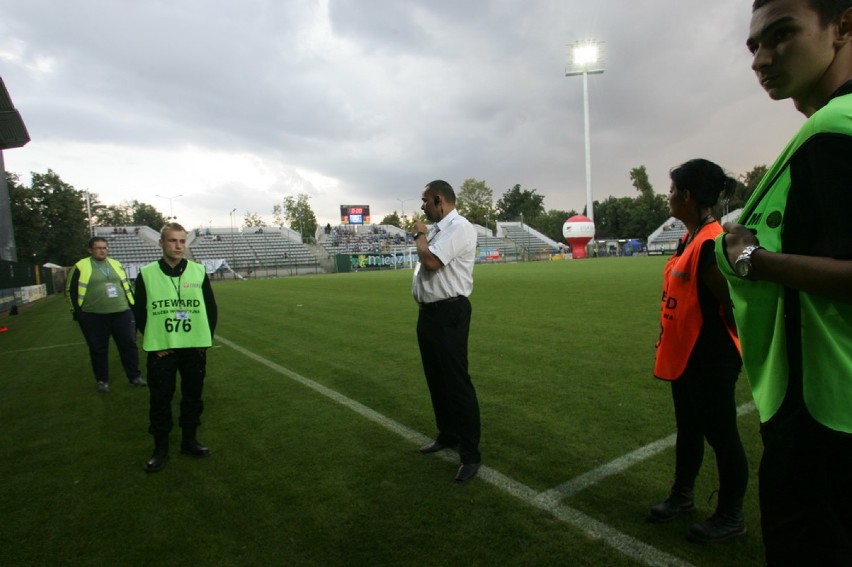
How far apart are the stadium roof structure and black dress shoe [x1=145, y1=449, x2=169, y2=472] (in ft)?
56.1

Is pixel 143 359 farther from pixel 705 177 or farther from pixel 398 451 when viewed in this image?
pixel 705 177

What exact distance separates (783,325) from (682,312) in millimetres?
1429

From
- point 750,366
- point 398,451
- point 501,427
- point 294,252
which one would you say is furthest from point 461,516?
point 294,252

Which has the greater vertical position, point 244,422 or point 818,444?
point 818,444

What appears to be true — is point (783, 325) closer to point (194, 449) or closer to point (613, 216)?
point (194, 449)

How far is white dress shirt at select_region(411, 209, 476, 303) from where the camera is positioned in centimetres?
376

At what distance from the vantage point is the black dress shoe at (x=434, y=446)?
420 centimetres

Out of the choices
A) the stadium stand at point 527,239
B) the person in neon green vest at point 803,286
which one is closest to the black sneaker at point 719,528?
the person in neon green vest at point 803,286

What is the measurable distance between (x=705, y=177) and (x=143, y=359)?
31.2 ft

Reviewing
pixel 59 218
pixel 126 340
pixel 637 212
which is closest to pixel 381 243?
pixel 59 218

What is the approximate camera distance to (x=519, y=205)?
123 meters

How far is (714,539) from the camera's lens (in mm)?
2691

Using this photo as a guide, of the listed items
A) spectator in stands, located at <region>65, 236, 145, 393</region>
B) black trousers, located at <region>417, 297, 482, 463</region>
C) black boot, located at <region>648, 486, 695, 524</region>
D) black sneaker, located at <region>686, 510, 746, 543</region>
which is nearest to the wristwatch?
black sneaker, located at <region>686, 510, 746, 543</region>

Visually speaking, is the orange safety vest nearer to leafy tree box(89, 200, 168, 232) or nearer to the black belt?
the black belt
